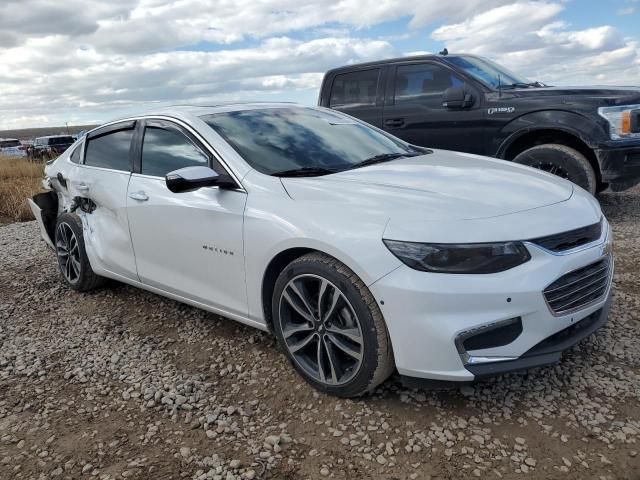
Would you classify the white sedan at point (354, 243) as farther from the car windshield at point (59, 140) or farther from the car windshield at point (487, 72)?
the car windshield at point (59, 140)

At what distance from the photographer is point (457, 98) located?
6273mm

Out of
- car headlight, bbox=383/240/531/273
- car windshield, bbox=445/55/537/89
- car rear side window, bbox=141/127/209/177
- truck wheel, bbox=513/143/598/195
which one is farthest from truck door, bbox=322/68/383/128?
car headlight, bbox=383/240/531/273

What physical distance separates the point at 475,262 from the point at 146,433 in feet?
5.92

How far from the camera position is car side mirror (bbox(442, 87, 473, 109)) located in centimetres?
626

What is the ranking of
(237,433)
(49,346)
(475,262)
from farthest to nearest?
1. (49,346)
2. (237,433)
3. (475,262)

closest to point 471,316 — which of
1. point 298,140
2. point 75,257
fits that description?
point 298,140

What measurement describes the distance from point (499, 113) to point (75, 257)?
475 centimetres

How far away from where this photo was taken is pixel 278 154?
11.0ft

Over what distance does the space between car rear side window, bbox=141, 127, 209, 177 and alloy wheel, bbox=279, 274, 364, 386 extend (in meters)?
1.07

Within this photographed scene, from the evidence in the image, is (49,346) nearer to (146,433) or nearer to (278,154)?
(146,433)

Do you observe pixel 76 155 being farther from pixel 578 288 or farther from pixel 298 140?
pixel 578 288

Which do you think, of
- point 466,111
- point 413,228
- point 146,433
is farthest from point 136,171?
point 466,111

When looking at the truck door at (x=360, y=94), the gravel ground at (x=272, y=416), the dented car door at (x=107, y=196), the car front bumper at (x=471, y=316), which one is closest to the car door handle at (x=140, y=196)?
the dented car door at (x=107, y=196)

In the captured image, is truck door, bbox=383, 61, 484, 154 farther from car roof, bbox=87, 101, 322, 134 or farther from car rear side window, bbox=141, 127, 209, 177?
car rear side window, bbox=141, 127, 209, 177
